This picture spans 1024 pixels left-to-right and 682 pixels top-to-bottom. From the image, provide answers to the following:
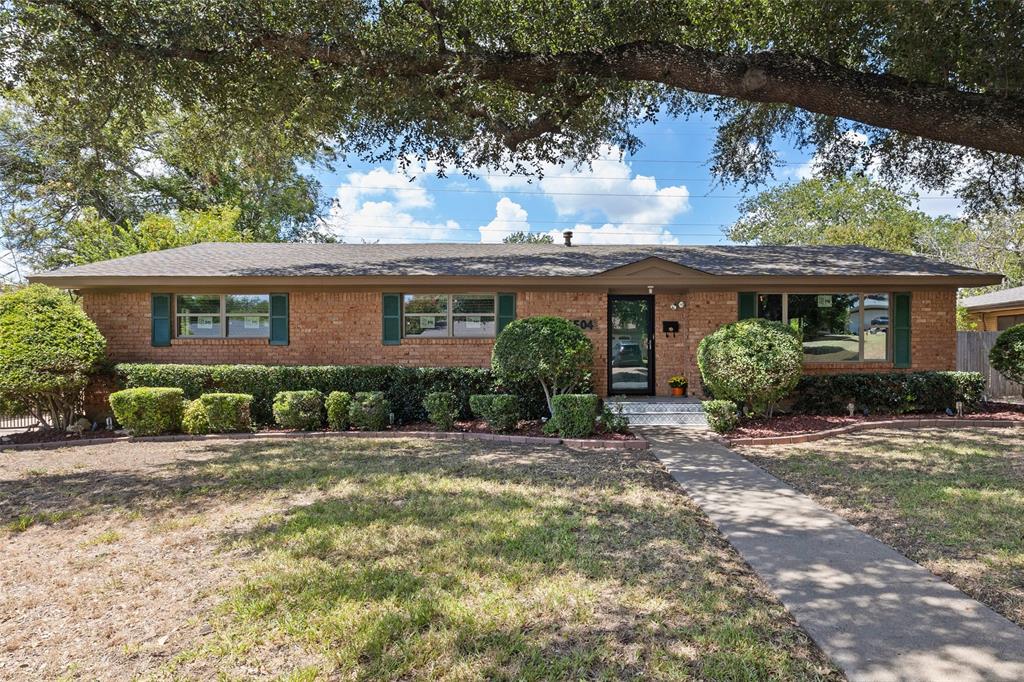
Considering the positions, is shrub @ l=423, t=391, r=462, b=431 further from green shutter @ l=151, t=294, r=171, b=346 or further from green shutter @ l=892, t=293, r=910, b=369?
green shutter @ l=892, t=293, r=910, b=369

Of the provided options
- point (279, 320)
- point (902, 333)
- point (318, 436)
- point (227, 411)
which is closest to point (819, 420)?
point (902, 333)

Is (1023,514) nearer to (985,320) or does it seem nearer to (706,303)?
(706,303)

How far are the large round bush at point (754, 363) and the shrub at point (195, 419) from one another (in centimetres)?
923

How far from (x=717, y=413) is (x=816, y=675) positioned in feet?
21.8

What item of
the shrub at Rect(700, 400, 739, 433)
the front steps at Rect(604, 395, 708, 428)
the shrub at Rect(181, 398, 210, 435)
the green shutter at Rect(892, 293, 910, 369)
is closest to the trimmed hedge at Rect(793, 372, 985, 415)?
the green shutter at Rect(892, 293, 910, 369)

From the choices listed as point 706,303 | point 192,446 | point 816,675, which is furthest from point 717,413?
point 192,446

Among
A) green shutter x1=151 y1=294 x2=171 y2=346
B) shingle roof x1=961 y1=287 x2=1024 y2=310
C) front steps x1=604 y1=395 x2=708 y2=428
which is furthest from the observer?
shingle roof x1=961 y1=287 x2=1024 y2=310

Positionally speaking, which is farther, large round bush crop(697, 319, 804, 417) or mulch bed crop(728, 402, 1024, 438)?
large round bush crop(697, 319, 804, 417)

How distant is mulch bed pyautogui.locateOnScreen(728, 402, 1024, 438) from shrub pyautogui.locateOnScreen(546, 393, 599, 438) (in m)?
2.40

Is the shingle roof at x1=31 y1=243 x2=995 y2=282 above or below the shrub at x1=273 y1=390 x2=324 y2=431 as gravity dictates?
above

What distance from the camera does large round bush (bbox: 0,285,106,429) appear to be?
29.9 ft

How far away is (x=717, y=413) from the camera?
353 inches

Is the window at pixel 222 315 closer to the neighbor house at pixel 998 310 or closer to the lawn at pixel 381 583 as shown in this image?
the lawn at pixel 381 583

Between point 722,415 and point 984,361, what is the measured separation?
9.68m
